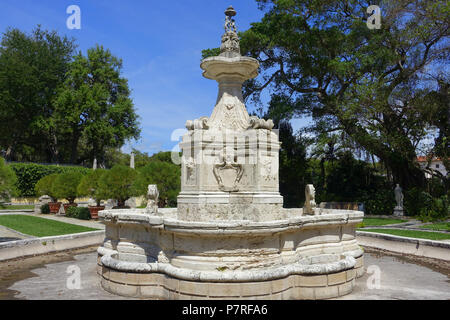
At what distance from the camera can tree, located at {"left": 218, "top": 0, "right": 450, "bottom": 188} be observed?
18781 mm

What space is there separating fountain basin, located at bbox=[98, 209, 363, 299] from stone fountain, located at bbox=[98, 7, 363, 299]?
15 millimetres

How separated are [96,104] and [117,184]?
17752 mm

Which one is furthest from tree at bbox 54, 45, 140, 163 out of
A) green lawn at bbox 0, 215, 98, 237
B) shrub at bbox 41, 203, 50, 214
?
green lawn at bbox 0, 215, 98, 237

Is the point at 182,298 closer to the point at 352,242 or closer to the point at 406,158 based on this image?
the point at 352,242

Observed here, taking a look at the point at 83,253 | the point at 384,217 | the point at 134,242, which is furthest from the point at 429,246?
the point at 384,217

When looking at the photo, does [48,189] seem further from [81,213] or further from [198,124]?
[198,124]

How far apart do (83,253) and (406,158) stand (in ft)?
58.1

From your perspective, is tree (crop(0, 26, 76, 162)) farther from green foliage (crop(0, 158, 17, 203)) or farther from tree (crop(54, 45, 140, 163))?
green foliage (crop(0, 158, 17, 203))

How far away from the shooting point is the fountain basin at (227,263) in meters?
5.17

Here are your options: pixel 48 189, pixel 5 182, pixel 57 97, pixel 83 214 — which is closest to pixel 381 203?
pixel 83 214

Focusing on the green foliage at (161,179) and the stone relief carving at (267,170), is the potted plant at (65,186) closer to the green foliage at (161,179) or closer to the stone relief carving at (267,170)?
the green foliage at (161,179)

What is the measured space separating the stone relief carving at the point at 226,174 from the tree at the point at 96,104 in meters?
28.6

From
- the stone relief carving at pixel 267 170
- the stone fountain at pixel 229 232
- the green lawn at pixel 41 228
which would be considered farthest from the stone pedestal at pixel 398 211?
the stone relief carving at pixel 267 170

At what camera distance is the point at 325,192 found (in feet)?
81.1
